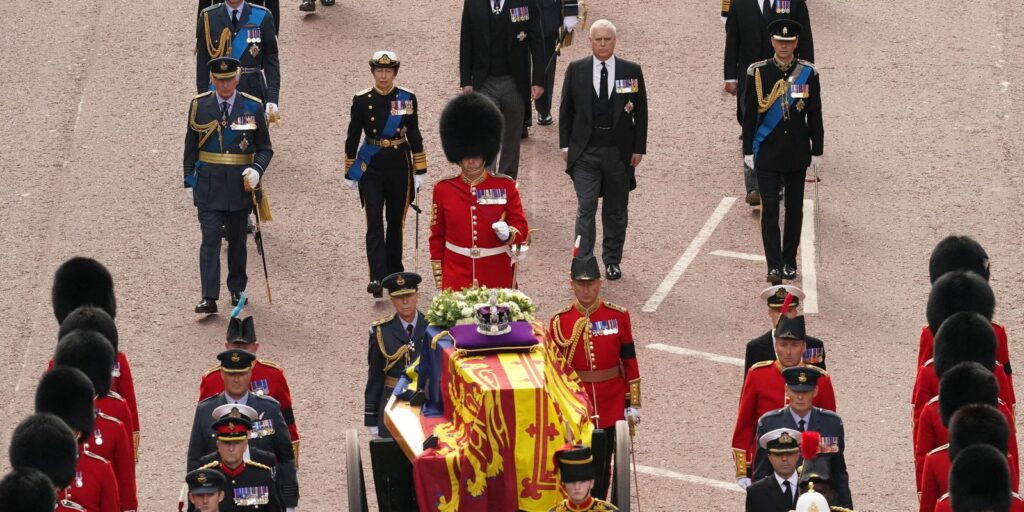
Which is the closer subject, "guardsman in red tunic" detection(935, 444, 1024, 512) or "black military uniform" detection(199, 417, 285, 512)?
"guardsman in red tunic" detection(935, 444, 1024, 512)

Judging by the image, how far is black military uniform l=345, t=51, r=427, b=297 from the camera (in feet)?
57.6

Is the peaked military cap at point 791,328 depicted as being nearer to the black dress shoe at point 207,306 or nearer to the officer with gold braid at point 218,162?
the officer with gold braid at point 218,162

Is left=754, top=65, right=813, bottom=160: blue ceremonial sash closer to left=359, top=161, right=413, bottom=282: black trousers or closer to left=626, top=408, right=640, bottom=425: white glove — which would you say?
left=359, top=161, right=413, bottom=282: black trousers

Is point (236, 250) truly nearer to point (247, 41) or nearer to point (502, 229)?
point (247, 41)

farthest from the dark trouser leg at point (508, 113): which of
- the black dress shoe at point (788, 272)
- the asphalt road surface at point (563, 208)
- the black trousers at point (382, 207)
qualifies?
the black dress shoe at point (788, 272)

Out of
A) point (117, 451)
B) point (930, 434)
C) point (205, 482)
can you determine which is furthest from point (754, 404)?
point (117, 451)

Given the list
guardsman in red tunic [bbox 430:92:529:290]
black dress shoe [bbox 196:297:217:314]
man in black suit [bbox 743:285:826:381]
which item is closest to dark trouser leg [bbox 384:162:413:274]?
black dress shoe [bbox 196:297:217:314]

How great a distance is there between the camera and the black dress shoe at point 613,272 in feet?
59.4

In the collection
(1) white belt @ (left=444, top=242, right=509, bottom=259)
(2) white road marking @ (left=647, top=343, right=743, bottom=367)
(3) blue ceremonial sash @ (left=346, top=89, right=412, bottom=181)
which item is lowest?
(2) white road marking @ (left=647, top=343, right=743, bottom=367)

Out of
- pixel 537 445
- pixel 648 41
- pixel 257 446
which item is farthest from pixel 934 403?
pixel 648 41

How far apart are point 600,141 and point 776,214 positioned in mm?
1419

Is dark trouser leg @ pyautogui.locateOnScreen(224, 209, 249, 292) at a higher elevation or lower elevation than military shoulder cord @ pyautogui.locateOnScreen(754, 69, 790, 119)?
lower

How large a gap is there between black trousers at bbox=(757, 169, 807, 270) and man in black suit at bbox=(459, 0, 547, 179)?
7.19 ft

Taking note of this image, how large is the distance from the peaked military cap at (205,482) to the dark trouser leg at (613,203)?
5746 mm
